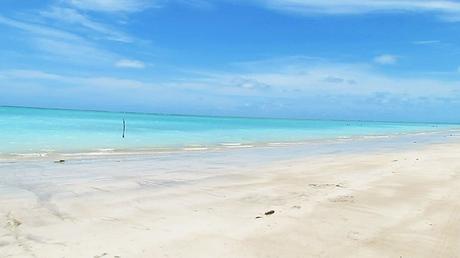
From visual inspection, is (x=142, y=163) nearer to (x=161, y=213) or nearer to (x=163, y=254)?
(x=161, y=213)

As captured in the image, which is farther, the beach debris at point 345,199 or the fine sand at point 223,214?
the beach debris at point 345,199

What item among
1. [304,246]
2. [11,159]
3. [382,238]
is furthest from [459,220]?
[11,159]

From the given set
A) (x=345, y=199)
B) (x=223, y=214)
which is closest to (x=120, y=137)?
(x=345, y=199)

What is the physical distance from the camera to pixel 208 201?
8.62 m

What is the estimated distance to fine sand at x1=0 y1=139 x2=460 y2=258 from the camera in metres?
5.64

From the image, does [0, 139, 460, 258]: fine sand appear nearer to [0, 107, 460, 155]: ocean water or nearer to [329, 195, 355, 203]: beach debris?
[329, 195, 355, 203]: beach debris

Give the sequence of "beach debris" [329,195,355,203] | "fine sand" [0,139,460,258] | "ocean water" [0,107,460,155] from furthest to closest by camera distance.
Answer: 1. "ocean water" [0,107,460,155]
2. "beach debris" [329,195,355,203]
3. "fine sand" [0,139,460,258]

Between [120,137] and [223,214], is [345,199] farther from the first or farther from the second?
[120,137]

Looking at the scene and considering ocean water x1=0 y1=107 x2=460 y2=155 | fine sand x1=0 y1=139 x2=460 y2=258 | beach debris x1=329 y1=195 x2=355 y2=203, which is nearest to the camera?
fine sand x1=0 y1=139 x2=460 y2=258

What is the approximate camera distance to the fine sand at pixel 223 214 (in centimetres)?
564

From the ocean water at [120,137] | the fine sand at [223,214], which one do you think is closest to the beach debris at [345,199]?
the fine sand at [223,214]

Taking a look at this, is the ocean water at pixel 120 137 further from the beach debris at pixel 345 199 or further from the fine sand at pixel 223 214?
the beach debris at pixel 345 199

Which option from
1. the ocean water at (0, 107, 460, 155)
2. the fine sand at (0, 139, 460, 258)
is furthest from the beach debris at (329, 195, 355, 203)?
the ocean water at (0, 107, 460, 155)

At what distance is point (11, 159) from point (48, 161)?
1.46m
